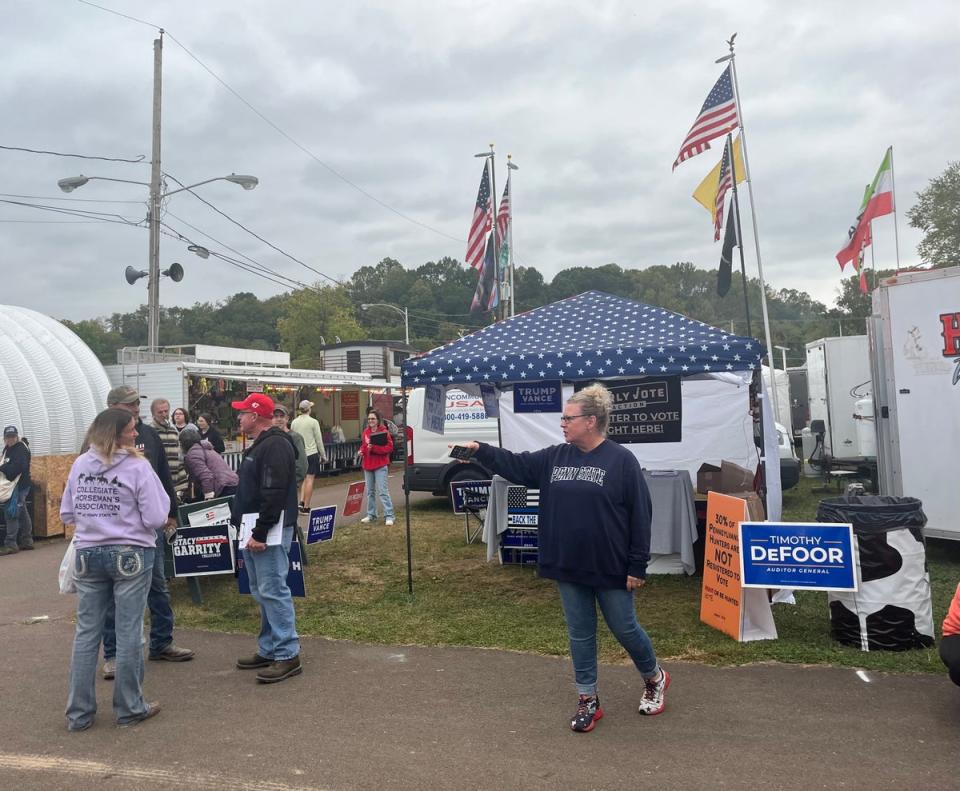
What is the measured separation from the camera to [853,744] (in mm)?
3959

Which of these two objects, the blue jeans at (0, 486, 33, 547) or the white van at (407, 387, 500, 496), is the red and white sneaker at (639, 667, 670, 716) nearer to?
the white van at (407, 387, 500, 496)

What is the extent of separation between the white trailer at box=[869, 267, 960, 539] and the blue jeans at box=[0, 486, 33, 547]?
11.0 meters

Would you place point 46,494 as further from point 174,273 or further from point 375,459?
point 174,273

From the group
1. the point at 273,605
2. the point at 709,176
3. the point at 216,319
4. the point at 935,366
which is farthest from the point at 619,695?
the point at 216,319

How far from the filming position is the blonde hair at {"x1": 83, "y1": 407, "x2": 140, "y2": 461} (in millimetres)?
4512

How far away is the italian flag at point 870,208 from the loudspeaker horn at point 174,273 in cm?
1558

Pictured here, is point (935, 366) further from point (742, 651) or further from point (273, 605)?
point (273, 605)

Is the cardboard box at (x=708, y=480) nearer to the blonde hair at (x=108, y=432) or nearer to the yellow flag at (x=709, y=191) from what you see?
the blonde hair at (x=108, y=432)

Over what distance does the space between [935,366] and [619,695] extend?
5.23 meters

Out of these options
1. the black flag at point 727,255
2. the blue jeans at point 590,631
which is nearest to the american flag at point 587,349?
the blue jeans at point 590,631

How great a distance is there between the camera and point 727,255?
1405 centimetres

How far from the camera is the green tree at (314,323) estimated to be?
205ft

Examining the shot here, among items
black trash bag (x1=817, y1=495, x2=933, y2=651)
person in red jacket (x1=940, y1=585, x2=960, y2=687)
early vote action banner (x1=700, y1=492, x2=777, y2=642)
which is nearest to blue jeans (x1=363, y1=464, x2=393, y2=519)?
early vote action banner (x1=700, y1=492, x2=777, y2=642)

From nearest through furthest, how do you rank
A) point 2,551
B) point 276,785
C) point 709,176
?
1. point 276,785
2. point 2,551
3. point 709,176
